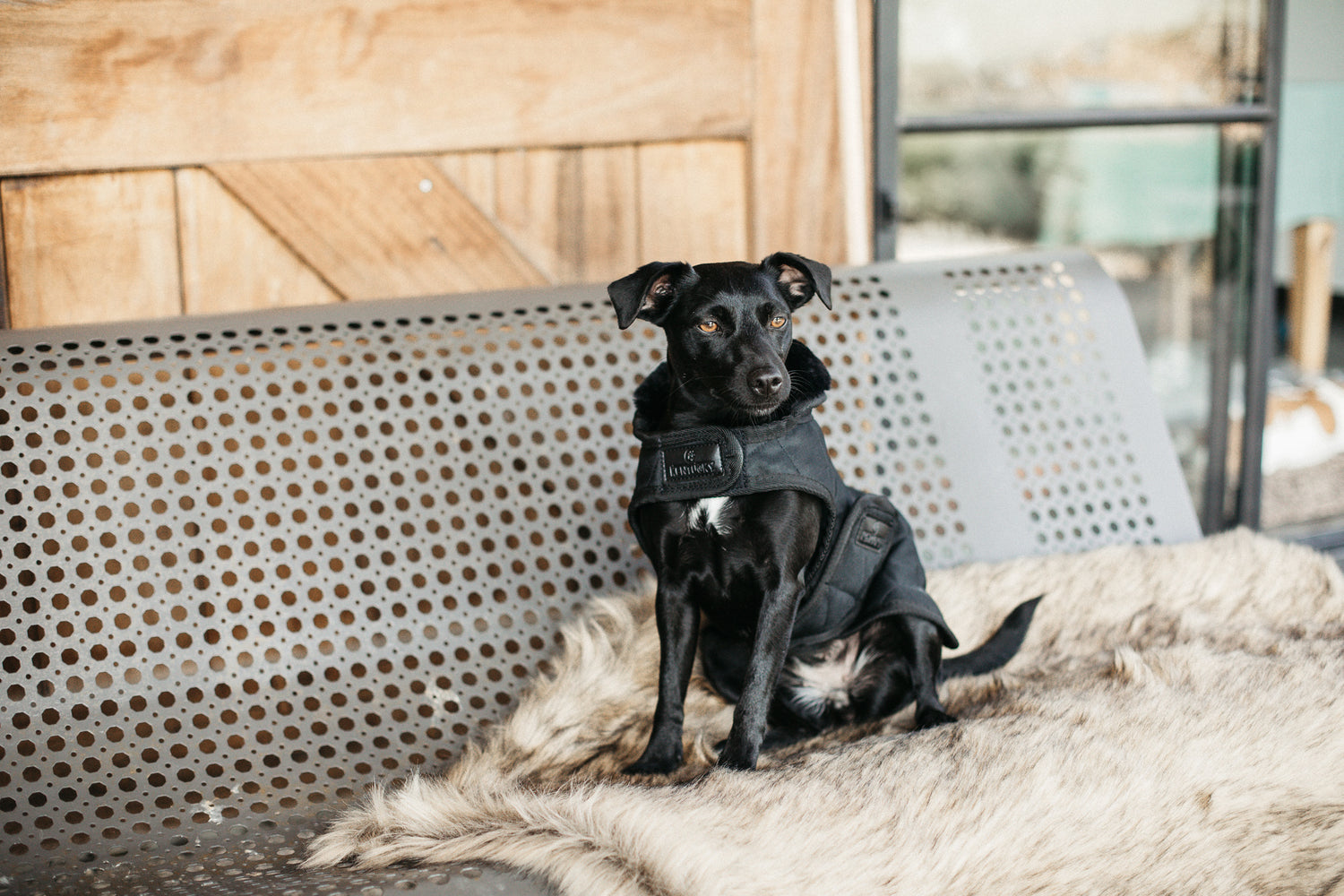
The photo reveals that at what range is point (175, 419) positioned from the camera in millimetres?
1284

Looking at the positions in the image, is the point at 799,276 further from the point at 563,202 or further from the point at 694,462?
the point at 563,202

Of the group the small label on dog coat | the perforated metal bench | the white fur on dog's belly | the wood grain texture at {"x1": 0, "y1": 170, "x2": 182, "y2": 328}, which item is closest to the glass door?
the perforated metal bench

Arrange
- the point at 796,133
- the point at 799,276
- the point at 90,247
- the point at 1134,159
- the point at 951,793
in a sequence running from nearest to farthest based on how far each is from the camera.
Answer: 1. the point at 951,793
2. the point at 799,276
3. the point at 90,247
4. the point at 796,133
5. the point at 1134,159

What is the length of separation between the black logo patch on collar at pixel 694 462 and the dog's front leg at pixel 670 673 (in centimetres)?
12

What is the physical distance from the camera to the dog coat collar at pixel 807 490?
3.43ft

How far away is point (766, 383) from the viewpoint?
3.37ft

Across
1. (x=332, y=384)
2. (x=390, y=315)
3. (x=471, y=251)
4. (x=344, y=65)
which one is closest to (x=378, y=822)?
(x=332, y=384)

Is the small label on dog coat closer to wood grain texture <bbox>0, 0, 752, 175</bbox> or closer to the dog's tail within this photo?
the dog's tail

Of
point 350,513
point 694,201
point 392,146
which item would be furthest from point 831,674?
point 392,146

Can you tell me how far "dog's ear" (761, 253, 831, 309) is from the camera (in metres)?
1.11

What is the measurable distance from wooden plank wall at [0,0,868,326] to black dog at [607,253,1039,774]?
2.41ft

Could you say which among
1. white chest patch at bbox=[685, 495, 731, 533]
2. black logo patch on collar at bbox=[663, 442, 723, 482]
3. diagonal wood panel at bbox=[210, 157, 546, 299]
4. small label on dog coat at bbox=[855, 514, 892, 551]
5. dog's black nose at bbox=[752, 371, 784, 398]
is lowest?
small label on dog coat at bbox=[855, 514, 892, 551]

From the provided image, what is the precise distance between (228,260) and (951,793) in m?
1.44

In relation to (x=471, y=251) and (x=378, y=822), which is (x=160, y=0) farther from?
(x=378, y=822)
